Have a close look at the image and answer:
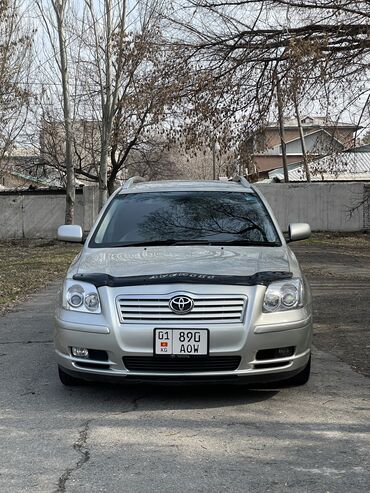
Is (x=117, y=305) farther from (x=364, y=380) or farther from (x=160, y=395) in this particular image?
(x=364, y=380)

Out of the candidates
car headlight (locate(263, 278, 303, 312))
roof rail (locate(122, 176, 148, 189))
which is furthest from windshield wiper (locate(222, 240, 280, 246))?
roof rail (locate(122, 176, 148, 189))

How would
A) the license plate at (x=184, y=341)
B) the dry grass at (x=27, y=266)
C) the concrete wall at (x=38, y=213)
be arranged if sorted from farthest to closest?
the concrete wall at (x=38, y=213) → the dry grass at (x=27, y=266) → the license plate at (x=184, y=341)

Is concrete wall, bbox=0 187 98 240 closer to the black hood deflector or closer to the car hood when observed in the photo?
the car hood

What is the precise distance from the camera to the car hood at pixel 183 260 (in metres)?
4.99

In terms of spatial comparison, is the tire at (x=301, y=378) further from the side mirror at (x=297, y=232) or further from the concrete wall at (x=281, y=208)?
the concrete wall at (x=281, y=208)

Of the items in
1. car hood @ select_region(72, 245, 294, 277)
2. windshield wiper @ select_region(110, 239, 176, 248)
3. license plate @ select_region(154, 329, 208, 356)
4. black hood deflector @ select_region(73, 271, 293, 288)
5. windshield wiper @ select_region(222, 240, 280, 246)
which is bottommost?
license plate @ select_region(154, 329, 208, 356)

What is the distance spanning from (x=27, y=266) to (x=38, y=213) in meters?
10.5

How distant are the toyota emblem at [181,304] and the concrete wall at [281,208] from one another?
21.4m

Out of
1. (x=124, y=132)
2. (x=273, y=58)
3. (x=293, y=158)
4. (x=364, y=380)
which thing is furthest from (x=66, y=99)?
(x=293, y=158)

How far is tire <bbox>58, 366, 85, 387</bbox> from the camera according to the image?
5.30 meters

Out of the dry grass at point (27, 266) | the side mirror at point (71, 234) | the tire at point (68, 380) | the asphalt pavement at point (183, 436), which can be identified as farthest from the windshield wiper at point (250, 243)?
the dry grass at point (27, 266)

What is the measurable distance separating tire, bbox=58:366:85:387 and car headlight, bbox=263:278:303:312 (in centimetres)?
167

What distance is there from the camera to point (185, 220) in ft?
20.4

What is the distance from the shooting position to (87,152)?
3155 cm
